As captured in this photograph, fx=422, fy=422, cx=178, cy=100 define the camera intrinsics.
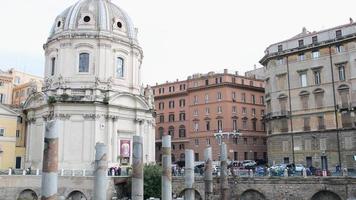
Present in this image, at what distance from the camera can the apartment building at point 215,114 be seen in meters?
61.6

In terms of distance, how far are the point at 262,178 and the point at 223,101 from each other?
25.8 metres

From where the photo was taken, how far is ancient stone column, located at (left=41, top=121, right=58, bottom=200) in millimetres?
16125

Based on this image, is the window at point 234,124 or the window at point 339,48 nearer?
the window at point 339,48

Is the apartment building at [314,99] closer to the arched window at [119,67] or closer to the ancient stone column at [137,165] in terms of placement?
the arched window at [119,67]

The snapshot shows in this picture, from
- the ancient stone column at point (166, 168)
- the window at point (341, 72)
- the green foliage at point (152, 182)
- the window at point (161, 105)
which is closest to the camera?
the ancient stone column at point (166, 168)

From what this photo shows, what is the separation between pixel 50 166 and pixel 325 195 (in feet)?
80.6

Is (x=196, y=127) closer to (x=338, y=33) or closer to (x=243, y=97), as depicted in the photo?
(x=243, y=97)

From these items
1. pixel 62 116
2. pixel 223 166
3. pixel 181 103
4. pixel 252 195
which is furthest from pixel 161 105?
pixel 223 166

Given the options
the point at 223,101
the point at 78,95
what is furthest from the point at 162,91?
the point at 78,95

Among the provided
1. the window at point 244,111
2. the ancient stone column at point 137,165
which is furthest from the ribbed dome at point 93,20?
the ancient stone column at point 137,165

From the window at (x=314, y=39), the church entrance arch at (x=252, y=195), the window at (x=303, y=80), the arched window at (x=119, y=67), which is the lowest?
the church entrance arch at (x=252, y=195)

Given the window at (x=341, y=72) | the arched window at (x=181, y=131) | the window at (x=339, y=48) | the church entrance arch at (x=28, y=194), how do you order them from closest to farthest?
the church entrance arch at (x=28, y=194) → the window at (x=341, y=72) → the window at (x=339, y=48) → the arched window at (x=181, y=131)

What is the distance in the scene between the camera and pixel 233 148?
60562 mm

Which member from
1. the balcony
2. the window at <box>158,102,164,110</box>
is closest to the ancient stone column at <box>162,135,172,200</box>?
the balcony
